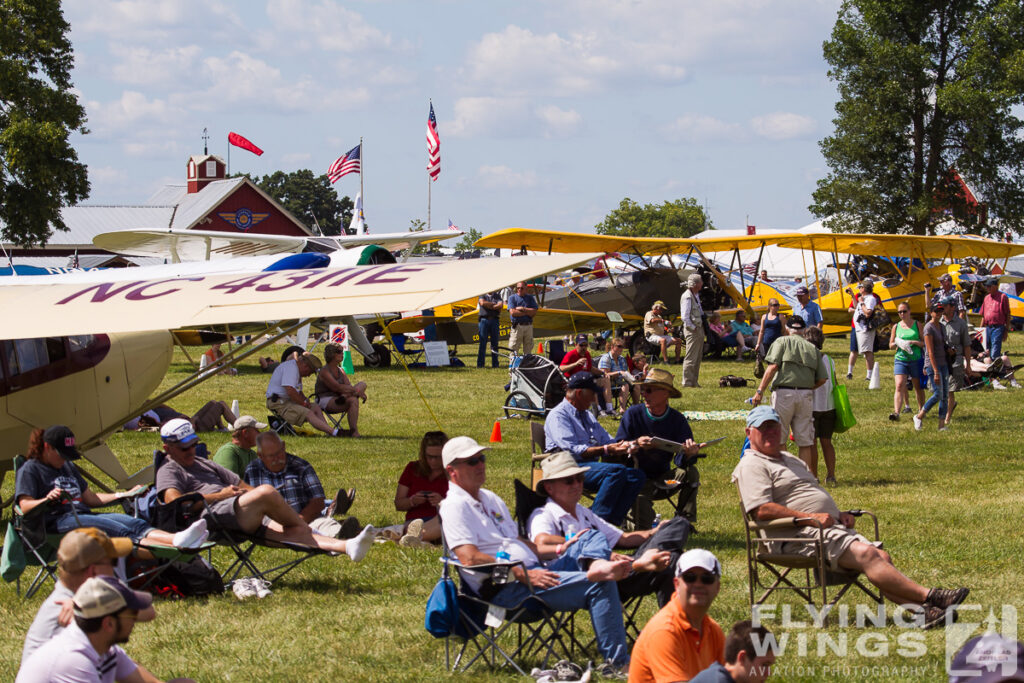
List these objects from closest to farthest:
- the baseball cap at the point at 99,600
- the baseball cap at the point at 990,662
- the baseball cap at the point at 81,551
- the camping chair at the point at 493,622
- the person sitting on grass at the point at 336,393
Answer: the baseball cap at the point at 990,662
the baseball cap at the point at 99,600
the baseball cap at the point at 81,551
the camping chair at the point at 493,622
the person sitting on grass at the point at 336,393

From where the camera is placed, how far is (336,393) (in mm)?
14414

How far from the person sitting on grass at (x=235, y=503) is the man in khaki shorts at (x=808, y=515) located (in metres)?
2.38

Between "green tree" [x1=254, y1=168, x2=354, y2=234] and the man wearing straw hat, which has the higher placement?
"green tree" [x1=254, y1=168, x2=354, y2=234]

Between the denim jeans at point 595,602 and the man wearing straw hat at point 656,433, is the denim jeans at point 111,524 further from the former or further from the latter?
the man wearing straw hat at point 656,433

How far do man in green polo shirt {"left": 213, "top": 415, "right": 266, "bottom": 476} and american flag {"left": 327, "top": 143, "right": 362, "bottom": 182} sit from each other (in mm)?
30609

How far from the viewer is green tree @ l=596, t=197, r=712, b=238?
4943 inches

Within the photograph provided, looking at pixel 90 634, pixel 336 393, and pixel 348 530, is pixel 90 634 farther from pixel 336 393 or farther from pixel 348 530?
pixel 336 393

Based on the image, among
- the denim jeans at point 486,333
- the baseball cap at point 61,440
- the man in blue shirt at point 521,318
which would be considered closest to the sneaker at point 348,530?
the baseball cap at point 61,440

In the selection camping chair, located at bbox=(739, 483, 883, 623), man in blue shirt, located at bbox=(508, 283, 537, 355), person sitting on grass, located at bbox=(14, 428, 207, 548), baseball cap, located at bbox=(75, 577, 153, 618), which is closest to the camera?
baseball cap, located at bbox=(75, 577, 153, 618)

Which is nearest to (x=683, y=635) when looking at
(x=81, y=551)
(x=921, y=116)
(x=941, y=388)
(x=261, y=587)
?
(x=81, y=551)

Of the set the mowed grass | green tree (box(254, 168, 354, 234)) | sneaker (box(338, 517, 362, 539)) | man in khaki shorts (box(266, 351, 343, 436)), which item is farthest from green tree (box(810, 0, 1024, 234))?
green tree (box(254, 168, 354, 234))

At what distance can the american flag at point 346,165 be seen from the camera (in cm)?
3859

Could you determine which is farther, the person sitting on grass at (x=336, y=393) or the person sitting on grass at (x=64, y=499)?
the person sitting on grass at (x=336, y=393)

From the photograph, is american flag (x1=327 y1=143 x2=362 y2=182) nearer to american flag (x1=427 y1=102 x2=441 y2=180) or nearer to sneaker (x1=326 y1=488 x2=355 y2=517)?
american flag (x1=427 y1=102 x2=441 y2=180)
